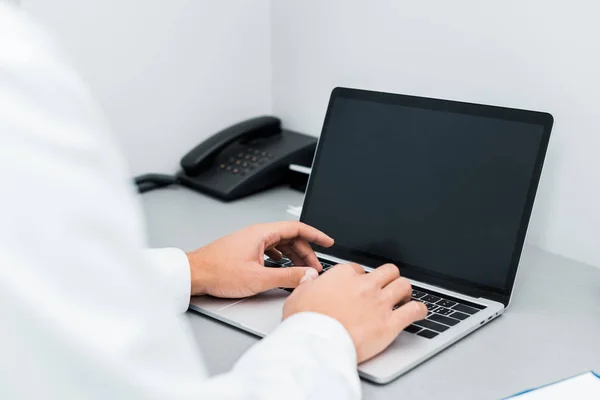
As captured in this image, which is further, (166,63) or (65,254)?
(166,63)

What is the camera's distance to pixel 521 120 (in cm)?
91

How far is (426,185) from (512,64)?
0.84 feet

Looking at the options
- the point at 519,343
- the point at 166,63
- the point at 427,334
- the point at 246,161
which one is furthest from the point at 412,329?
the point at 166,63

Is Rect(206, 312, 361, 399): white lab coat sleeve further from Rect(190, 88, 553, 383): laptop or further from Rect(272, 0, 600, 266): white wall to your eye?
Rect(272, 0, 600, 266): white wall

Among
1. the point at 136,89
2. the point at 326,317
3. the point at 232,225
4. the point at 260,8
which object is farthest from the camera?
the point at 260,8

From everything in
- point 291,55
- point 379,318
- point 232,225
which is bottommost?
point 232,225

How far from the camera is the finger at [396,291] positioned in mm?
767

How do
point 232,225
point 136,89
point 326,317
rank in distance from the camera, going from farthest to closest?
point 136,89
point 232,225
point 326,317

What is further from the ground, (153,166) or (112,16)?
(112,16)

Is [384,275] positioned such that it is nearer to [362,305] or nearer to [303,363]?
[362,305]

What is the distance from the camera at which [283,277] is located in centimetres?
87

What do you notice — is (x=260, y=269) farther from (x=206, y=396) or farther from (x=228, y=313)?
(x=206, y=396)

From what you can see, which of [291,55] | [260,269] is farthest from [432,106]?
[291,55]

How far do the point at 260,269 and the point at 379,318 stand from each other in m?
0.20
